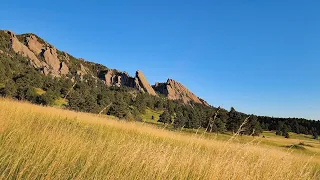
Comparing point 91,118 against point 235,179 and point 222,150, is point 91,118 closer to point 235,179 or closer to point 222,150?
point 222,150

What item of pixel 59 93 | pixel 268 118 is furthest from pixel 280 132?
pixel 59 93

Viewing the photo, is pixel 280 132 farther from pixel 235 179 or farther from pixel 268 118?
pixel 235 179

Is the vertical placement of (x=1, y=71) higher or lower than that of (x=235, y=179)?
higher

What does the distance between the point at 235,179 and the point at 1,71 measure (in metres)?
105

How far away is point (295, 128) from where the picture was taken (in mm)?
128375

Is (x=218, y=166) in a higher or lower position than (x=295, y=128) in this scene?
lower

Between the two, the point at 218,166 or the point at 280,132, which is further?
the point at 280,132

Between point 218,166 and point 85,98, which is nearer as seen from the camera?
point 218,166

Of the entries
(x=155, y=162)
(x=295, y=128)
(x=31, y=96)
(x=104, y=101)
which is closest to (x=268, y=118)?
(x=295, y=128)

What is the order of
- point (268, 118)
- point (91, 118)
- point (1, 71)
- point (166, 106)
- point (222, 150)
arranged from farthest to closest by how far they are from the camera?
1. point (166, 106)
2. point (268, 118)
3. point (1, 71)
4. point (91, 118)
5. point (222, 150)

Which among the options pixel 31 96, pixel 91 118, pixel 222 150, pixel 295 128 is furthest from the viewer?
pixel 295 128

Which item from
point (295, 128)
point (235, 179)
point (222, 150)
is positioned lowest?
point (235, 179)

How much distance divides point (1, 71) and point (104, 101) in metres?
34.9

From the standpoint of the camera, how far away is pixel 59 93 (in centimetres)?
9519
